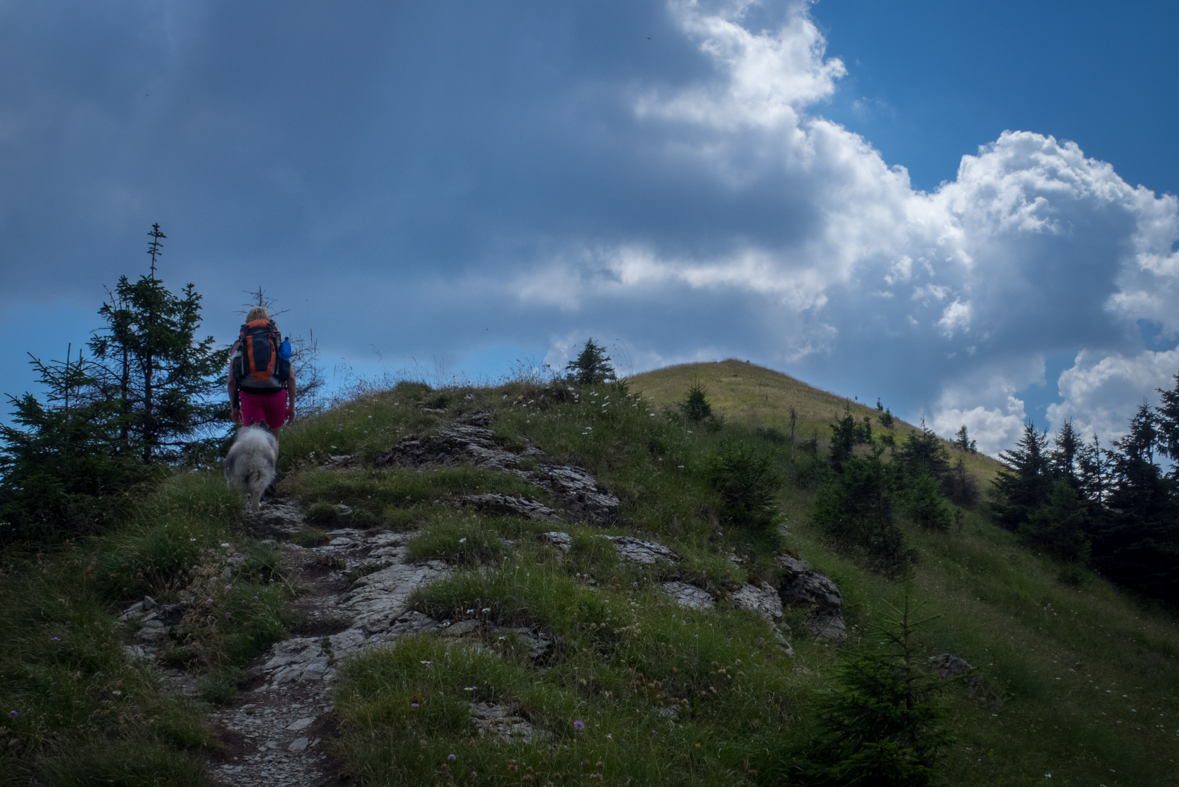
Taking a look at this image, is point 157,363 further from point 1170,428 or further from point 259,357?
point 1170,428

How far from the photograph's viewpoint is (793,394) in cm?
5128

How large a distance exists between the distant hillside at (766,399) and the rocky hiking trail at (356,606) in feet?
76.9

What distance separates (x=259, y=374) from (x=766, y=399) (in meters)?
43.1

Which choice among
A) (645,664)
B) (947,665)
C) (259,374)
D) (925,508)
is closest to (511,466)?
(259,374)

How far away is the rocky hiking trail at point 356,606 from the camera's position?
3.71m

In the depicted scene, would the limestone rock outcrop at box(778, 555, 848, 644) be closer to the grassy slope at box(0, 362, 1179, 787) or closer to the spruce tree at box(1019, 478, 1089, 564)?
the grassy slope at box(0, 362, 1179, 787)

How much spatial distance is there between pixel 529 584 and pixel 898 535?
13527mm

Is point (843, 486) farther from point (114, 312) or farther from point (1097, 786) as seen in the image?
point (114, 312)

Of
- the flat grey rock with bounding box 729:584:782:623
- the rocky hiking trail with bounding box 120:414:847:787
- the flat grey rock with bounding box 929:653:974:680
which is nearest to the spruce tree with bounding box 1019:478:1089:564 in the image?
the flat grey rock with bounding box 929:653:974:680

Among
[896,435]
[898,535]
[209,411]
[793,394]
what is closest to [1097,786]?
[898,535]

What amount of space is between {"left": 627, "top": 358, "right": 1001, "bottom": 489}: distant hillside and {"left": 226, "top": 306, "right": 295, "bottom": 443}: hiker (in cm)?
2522

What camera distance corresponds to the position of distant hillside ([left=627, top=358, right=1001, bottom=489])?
39.4 metres

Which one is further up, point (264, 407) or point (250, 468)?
point (264, 407)

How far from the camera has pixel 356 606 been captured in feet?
17.7
